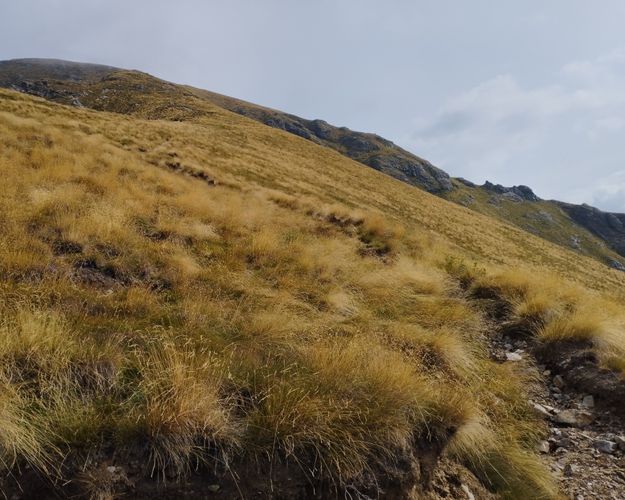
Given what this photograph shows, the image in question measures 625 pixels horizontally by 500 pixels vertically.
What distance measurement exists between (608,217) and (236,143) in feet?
683

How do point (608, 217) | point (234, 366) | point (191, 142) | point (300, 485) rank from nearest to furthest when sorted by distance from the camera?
1. point (300, 485)
2. point (234, 366)
3. point (191, 142)
4. point (608, 217)

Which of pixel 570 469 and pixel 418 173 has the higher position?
pixel 418 173

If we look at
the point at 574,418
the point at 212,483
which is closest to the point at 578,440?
the point at 574,418

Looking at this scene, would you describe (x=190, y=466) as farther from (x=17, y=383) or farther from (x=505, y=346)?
(x=505, y=346)

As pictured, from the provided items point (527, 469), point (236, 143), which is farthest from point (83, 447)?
point (236, 143)

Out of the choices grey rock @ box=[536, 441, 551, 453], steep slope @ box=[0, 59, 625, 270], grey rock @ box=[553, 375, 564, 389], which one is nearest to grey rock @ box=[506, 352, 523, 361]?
grey rock @ box=[553, 375, 564, 389]

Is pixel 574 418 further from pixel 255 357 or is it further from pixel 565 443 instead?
pixel 255 357

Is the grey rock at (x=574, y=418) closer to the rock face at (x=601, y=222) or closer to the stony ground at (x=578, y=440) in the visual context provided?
the stony ground at (x=578, y=440)

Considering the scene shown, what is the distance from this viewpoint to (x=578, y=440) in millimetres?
5078

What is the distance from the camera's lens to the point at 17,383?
3.39 metres

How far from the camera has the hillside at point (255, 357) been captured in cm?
325

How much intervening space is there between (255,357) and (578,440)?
4.11 metres

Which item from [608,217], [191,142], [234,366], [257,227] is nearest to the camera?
[234,366]

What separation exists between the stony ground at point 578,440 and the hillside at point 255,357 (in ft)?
0.20
